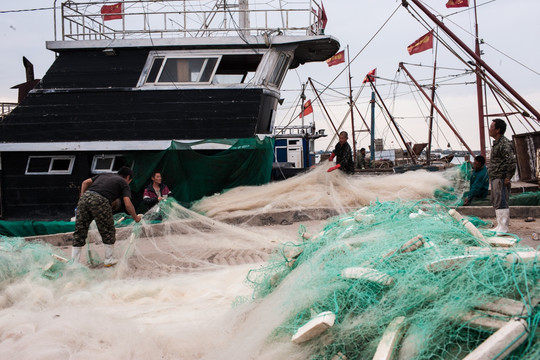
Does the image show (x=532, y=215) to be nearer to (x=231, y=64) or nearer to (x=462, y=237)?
(x=462, y=237)

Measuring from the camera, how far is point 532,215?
8258 millimetres

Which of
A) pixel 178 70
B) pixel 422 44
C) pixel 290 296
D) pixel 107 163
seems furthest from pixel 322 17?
pixel 422 44

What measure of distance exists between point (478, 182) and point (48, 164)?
9647 millimetres

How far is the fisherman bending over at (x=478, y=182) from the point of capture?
8.66 meters

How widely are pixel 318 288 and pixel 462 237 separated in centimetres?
119

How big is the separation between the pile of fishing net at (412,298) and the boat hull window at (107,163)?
833cm

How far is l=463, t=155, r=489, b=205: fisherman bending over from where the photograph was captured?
28.4ft

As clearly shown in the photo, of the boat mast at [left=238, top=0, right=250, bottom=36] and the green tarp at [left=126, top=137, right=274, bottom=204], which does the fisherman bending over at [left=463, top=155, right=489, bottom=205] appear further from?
the boat mast at [left=238, top=0, right=250, bottom=36]

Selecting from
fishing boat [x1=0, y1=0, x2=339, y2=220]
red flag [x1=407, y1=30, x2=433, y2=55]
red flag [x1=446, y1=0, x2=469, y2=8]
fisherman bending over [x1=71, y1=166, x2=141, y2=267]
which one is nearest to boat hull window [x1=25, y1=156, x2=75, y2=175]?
fishing boat [x1=0, y1=0, x2=339, y2=220]

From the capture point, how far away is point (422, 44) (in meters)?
22.6

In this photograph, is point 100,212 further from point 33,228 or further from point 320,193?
point 320,193

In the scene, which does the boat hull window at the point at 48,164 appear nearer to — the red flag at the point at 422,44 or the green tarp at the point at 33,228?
the green tarp at the point at 33,228

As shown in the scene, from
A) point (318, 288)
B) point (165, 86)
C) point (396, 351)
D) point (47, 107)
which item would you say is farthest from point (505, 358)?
point (47, 107)

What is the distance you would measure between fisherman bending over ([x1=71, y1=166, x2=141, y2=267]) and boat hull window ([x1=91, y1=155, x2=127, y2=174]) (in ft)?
15.2
